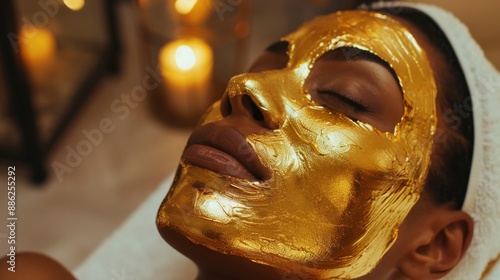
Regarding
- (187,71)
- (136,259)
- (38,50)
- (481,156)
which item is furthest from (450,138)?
(38,50)

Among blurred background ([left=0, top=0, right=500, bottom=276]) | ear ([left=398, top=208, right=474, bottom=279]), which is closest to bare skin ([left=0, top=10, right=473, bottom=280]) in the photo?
ear ([left=398, top=208, right=474, bottom=279])

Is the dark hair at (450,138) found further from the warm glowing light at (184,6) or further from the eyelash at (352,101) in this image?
the warm glowing light at (184,6)

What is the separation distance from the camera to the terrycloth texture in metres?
1.16

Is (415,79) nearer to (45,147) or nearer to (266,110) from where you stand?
(266,110)

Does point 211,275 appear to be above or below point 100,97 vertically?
above

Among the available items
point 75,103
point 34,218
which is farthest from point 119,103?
point 34,218

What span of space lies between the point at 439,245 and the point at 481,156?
0.44ft

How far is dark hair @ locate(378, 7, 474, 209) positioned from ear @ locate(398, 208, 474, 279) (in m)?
0.02

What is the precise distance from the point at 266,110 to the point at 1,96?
37.3 inches

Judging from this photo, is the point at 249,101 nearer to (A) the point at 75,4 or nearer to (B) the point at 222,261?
(B) the point at 222,261

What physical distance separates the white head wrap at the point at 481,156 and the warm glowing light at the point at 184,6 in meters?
0.80

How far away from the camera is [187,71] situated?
1776 mm

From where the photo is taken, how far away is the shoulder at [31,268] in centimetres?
98

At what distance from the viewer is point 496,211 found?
1.01 m
